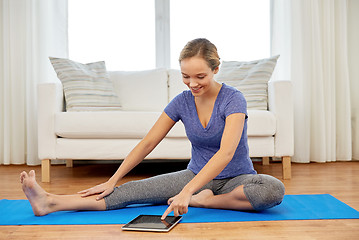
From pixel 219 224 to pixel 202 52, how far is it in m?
0.65

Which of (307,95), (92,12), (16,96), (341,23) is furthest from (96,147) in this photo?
(341,23)

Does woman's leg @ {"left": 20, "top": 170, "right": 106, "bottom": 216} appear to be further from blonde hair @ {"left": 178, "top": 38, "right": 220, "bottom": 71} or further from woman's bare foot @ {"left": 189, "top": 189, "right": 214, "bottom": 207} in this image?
blonde hair @ {"left": 178, "top": 38, "right": 220, "bottom": 71}

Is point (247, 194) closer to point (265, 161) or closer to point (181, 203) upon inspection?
point (181, 203)

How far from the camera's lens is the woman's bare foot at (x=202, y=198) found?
1749 millimetres

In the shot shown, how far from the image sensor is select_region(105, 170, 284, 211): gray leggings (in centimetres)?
162

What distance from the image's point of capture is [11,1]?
3643 mm

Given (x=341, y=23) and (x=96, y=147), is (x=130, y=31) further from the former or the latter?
(x=341, y=23)

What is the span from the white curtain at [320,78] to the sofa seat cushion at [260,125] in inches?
41.3

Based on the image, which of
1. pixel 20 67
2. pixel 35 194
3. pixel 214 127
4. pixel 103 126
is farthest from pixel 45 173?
pixel 214 127

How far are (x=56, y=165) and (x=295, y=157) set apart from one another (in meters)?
2.15

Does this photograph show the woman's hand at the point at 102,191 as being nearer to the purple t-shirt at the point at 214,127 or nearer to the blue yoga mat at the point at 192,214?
the blue yoga mat at the point at 192,214

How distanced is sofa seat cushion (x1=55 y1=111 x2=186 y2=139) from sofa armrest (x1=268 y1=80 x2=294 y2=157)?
649mm

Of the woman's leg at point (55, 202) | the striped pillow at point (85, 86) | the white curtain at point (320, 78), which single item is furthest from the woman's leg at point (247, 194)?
the white curtain at point (320, 78)

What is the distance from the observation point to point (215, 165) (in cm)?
146
